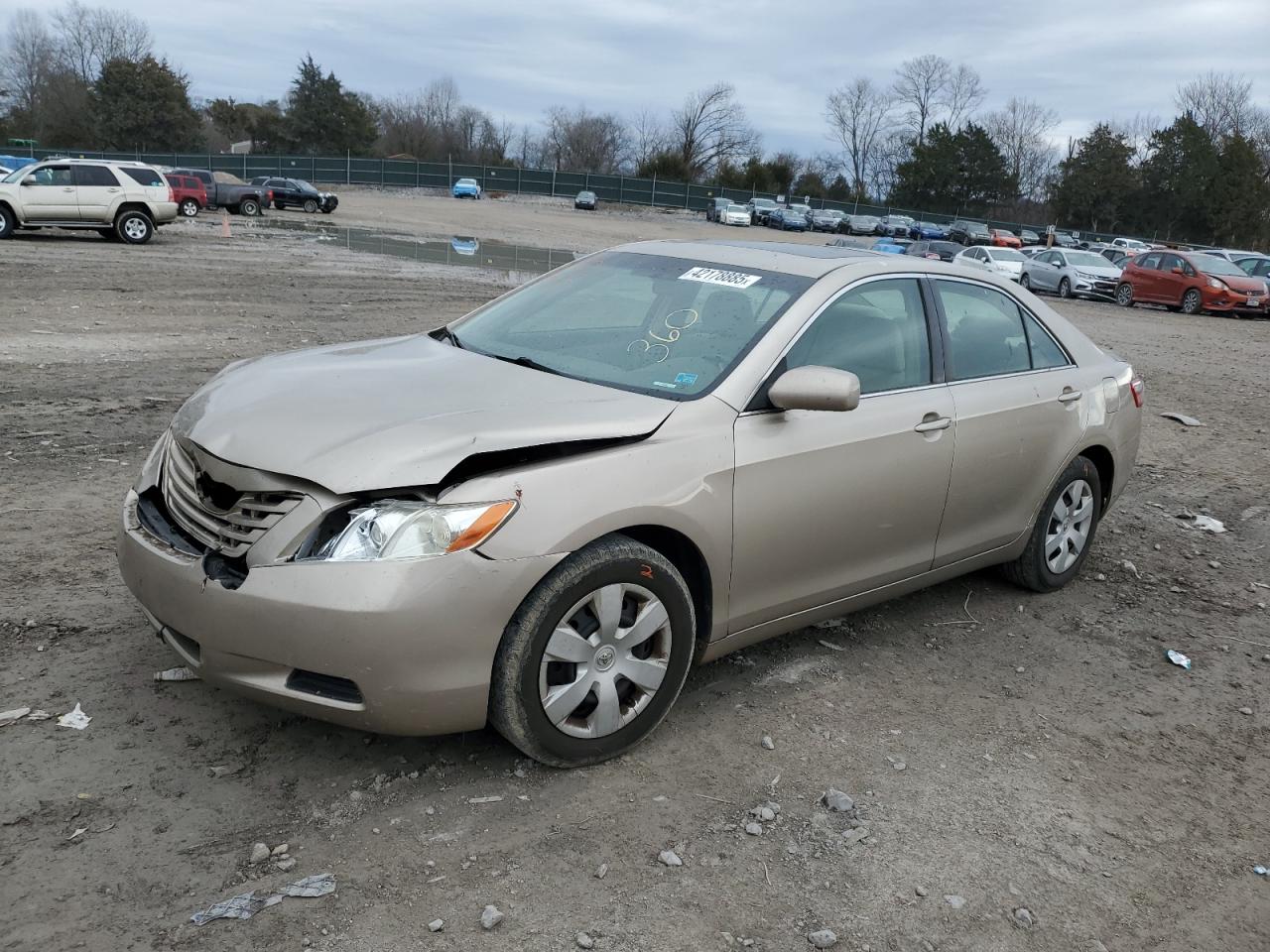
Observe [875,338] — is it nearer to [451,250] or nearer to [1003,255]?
[451,250]

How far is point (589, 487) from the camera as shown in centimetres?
338

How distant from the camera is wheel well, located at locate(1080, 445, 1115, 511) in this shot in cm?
564

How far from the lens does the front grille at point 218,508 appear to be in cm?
323

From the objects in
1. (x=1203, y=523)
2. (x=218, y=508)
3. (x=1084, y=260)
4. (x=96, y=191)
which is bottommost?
(x=1084, y=260)

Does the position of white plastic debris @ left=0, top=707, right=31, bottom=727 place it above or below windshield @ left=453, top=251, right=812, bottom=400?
below

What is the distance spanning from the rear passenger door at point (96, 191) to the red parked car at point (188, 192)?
13757 millimetres

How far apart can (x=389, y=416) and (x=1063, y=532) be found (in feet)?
12.1

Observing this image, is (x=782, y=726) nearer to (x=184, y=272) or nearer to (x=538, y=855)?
(x=538, y=855)

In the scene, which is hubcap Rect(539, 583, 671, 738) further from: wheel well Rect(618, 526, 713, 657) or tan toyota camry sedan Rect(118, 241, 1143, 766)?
wheel well Rect(618, 526, 713, 657)

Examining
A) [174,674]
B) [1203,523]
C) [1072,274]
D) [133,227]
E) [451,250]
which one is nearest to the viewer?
[174,674]

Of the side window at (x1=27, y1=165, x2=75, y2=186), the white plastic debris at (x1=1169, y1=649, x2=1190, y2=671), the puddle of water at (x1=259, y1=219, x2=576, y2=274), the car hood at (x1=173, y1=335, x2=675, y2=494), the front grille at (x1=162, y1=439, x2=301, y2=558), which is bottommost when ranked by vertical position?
the puddle of water at (x1=259, y1=219, x2=576, y2=274)

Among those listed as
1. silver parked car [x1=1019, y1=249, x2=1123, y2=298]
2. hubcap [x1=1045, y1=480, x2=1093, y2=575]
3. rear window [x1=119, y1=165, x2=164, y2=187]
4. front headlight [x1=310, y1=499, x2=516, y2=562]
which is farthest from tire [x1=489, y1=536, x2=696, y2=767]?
silver parked car [x1=1019, y1=249, x2=1123, y2=298]

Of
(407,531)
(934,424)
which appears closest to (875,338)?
(934,424)

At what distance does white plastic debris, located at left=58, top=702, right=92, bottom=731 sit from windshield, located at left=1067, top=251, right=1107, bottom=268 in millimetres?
30970
